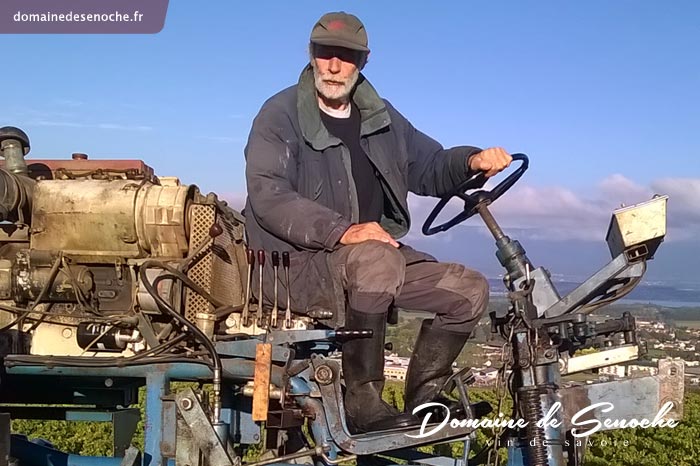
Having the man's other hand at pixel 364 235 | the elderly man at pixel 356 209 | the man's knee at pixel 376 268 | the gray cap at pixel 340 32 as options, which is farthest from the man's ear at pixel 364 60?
the man's knee at pixel 376 268

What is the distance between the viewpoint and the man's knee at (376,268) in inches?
143

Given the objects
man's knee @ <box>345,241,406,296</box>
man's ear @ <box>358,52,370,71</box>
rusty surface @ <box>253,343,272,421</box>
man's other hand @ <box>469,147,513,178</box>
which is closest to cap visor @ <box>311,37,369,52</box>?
man's ear @ <box>358,52,370,71</box>

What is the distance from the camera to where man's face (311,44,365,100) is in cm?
433

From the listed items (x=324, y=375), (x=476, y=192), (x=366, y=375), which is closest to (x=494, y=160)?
(x=476, y=192)

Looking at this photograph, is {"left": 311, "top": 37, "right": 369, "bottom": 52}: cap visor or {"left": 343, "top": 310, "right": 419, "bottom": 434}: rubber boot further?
{"left": 311, "top": 37, "right": 369, "bottom": 52}: cap visor

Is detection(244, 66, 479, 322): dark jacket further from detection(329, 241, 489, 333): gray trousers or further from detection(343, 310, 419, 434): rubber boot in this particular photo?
detection(343, 310, 419, 434): rubber boot

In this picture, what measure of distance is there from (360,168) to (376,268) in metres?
0.90

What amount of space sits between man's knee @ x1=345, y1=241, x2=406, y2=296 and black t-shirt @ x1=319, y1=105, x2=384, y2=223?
28.7 inches

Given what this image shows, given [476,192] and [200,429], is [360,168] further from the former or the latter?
[200,429]

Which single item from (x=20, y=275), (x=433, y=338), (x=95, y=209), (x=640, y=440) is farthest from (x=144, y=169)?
(x=640, y=440)

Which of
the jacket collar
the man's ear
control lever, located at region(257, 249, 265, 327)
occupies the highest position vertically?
the man's ear

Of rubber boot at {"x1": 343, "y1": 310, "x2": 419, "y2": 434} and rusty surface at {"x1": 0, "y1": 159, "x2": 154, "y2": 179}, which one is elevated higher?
rusty surface at {"x1": 0, "y1": 159, "x2": 154, "y2": 179}

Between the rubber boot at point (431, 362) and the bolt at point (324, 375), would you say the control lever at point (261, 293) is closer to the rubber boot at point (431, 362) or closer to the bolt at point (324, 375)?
the bolt at point (324, 375)

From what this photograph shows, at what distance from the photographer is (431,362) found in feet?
12.8
